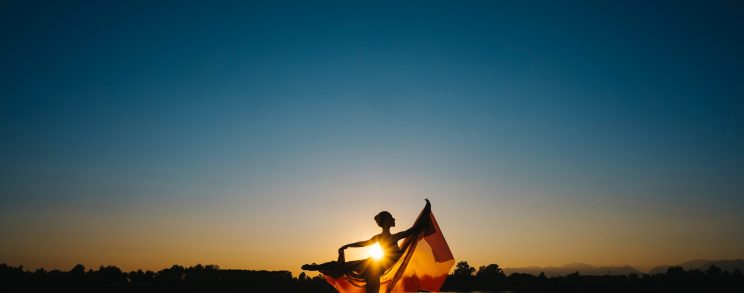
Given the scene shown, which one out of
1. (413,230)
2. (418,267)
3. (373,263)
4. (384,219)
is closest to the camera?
(384,219)

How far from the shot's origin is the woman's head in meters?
9.33

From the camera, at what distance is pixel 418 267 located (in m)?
10.5

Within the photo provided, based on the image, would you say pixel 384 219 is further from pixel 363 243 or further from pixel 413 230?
pixel 413 230

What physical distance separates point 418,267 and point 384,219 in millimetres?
1901

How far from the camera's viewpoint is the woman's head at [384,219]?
9328 millimetres

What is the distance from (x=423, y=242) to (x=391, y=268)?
Answer: 940 mm

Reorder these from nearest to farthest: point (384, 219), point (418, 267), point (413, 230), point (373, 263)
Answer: point (384, 219), point (373, 263), point (413, 230), point (418, 267)

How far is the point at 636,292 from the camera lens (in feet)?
638

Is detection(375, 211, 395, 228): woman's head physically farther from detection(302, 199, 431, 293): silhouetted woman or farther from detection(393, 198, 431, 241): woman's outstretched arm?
detection(393, 198, 431, 241): woman's outstretched arm

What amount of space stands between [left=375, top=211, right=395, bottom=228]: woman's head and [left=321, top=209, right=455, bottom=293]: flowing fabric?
0.97 metres

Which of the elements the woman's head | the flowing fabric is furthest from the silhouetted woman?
the woman's head

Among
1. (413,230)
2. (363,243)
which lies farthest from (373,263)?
(413,230)

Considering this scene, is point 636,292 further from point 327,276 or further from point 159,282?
point 327,276

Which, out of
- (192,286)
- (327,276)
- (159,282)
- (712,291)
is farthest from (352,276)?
(712,291)
